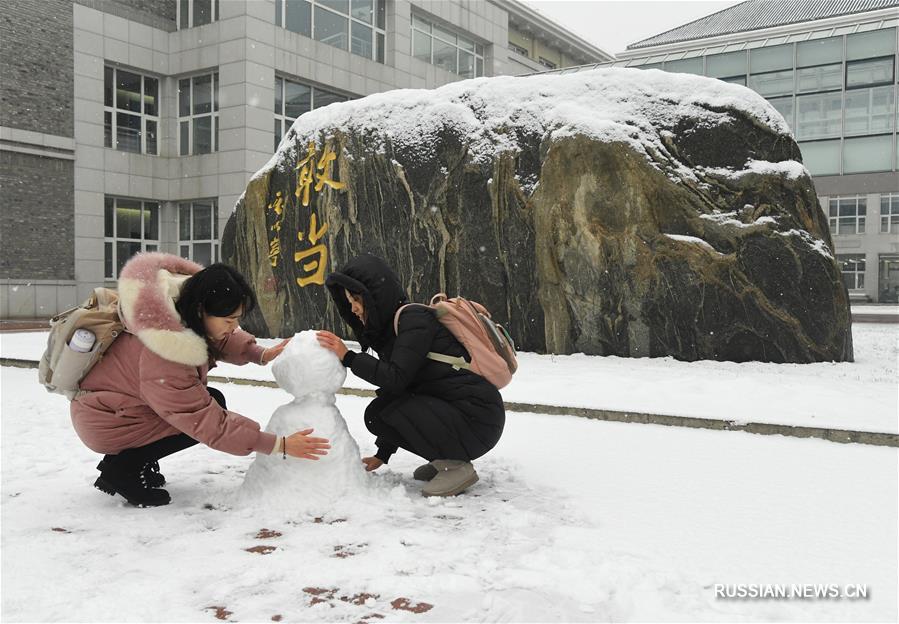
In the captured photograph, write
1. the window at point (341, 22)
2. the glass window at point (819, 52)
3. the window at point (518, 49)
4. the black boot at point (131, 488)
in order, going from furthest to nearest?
the window at point (518, 49) < the glass window at point (819, 52) < the window at point (341, 22) < the black boot at point (131, 488)

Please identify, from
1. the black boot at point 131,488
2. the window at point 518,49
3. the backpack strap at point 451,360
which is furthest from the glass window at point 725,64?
the black boot at point 131,488

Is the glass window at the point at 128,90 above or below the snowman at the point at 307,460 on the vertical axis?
above

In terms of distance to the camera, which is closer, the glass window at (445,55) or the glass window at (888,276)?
the glass window at (445,55)

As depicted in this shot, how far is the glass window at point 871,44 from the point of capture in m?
22.2

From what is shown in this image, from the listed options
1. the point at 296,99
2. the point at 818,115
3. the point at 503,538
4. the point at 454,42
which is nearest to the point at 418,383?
the point at 503,538

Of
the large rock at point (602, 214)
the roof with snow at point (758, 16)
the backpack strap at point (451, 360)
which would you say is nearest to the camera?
the backpack strap at point (451, 360)

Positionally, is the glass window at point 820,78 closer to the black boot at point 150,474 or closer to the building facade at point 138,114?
the building facade at point 138,114

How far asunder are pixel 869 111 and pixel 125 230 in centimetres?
2362

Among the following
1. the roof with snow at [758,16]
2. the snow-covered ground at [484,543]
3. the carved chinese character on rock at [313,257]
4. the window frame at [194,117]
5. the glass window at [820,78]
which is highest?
the roof with snow at [758,16]

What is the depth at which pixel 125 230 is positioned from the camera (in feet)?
68.8

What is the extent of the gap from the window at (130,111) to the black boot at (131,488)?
A: 1982 centimetres

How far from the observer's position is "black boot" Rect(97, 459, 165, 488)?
10.3 ft

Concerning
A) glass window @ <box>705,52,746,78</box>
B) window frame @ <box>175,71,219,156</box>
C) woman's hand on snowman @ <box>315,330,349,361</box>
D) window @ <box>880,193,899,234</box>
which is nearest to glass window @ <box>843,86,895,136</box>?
glass window @ <box>705,52,746,78</box>

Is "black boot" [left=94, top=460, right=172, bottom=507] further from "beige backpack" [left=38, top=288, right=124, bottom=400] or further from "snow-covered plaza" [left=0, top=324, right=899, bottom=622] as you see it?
"beige backpack" [left=38, top=288, right=124, bottom=400]
